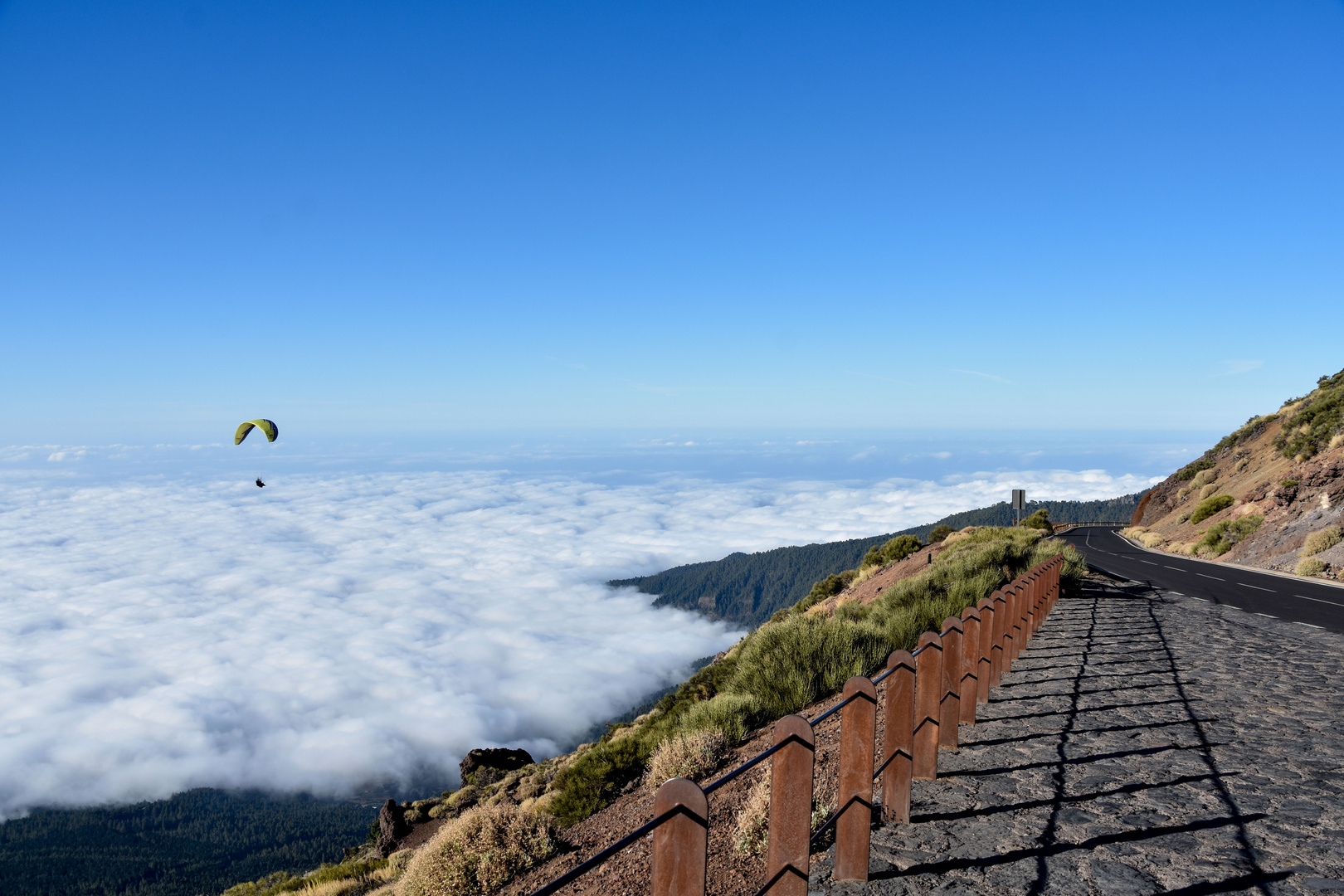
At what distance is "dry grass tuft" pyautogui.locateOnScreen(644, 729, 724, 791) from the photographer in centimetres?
723

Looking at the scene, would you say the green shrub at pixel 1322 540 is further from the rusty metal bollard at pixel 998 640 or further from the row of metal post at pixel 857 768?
the row of metal post at pixel 857 768

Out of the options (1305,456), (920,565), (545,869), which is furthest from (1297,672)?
(1305,456)

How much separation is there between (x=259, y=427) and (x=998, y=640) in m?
32.3

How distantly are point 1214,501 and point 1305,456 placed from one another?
5.03 metres

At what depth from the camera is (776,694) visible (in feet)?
29.0

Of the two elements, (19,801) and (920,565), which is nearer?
(920,565)

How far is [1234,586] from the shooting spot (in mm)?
19891

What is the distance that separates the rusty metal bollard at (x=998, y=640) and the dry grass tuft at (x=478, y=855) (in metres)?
5.25

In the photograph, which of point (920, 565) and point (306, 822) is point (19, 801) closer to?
point (306, 822)

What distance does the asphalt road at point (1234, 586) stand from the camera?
15094 millimetres

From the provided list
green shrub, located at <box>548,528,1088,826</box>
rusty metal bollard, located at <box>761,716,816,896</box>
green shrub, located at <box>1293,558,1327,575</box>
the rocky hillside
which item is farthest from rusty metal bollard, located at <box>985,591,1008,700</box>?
green shrub, located at <box>1293,558,1327,575</box>

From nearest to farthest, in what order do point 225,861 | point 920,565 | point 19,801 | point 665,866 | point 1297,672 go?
point 665,866, point 1297,672, point 920,565, point 225,861, point 19,801

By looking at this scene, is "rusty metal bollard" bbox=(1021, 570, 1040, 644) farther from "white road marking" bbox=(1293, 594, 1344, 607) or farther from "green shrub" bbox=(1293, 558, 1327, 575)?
"green shrub" bbox=(1293, 558, 1327, 575)

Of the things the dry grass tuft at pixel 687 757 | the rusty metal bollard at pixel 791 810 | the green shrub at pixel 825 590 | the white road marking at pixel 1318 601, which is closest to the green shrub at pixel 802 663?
the dry grass tuft at pixel 687 757
